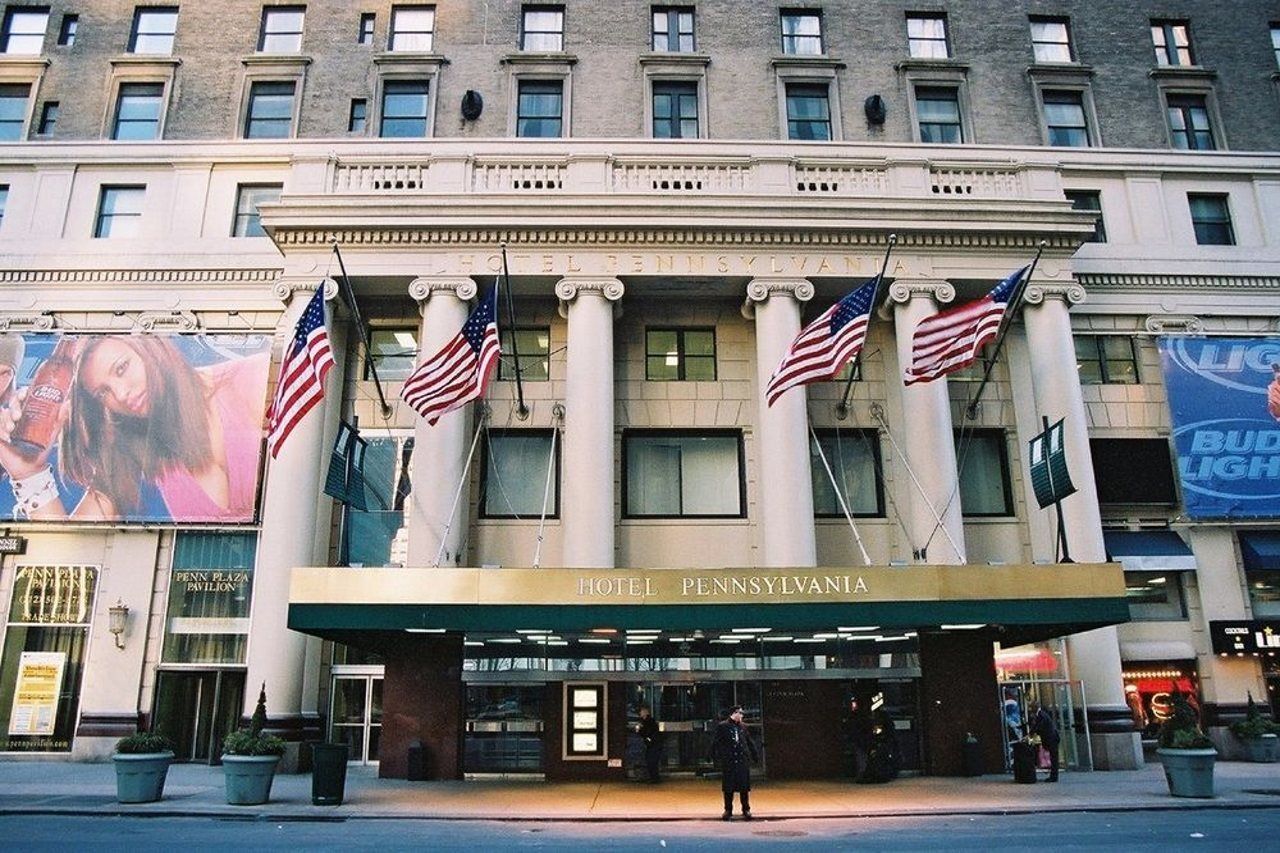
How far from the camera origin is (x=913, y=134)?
101ft

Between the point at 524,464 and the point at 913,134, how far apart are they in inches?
658

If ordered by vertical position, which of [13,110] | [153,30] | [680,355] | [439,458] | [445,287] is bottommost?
[439,458]

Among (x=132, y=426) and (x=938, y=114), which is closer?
(x=132, y=426)

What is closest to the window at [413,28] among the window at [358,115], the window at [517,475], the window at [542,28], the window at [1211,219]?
the window at [358,115]

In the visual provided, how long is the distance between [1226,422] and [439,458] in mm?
22130

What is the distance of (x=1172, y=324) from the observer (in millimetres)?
28594

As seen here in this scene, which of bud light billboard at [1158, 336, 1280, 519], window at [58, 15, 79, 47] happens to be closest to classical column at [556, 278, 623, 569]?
bud light billboard at [1158, 336, 1280, 519]

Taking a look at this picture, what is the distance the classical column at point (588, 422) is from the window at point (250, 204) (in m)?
10.7

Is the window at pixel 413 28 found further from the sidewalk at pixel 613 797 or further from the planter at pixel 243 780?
the planter at pixel 243 780

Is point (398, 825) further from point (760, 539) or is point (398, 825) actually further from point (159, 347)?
point (159, 347)

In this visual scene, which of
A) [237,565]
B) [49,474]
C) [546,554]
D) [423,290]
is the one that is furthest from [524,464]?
[49,474]

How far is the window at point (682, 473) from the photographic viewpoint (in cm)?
2583

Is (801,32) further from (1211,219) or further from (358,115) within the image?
(358,115)

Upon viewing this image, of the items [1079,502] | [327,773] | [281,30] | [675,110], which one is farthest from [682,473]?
[281,30]
